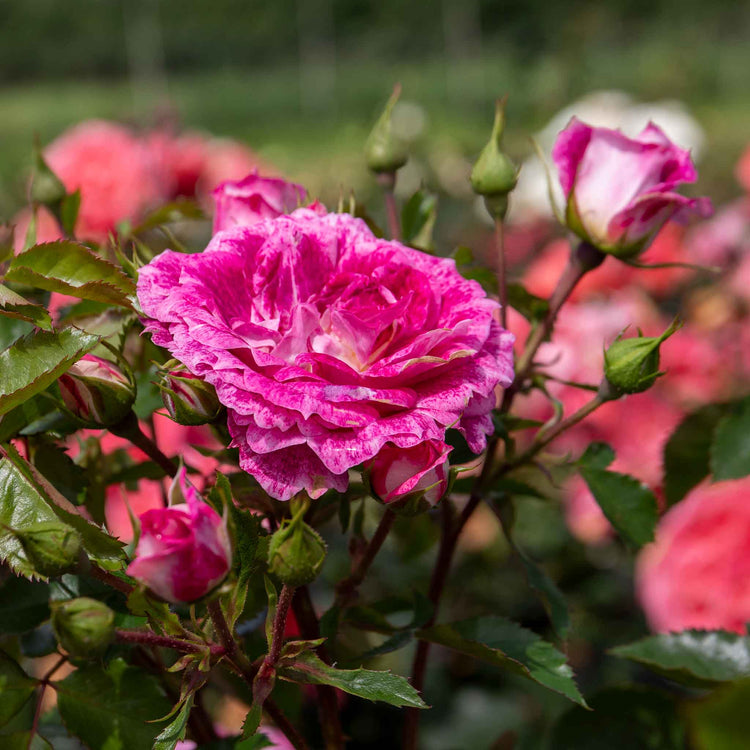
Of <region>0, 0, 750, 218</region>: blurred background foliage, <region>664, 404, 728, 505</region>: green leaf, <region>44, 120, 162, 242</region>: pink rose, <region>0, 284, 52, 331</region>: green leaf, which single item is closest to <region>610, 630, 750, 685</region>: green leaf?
<region>664, 404, 728, 505</region>: green leaf

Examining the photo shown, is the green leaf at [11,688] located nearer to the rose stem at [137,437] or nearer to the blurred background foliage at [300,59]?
the rose stem at [137,437]

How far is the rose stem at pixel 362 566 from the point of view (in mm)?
358

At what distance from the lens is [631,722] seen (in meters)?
0.57

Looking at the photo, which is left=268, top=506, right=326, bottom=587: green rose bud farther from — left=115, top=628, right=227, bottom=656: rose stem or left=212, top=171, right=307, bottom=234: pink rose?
left=212, top=171, right=307, bottom=234: pink rose

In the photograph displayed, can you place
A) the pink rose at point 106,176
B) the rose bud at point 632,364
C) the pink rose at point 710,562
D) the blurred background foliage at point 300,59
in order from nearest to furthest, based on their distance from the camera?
the rose bud at point 632,364, the pink rose at point 710,562, the pink rose at point 106,176, the blurred background foliage at point 300,59

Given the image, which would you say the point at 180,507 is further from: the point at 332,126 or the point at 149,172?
the point at 332,126

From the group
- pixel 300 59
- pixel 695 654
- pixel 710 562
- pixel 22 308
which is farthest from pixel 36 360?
pixel 300 59

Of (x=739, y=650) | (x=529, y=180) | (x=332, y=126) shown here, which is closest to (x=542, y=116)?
(x=529, y=180)

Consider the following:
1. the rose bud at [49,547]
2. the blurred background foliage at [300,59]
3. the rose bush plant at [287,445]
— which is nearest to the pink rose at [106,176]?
the rose bush plant at [287,445]

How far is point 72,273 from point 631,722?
1.43 feet

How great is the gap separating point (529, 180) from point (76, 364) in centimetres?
201

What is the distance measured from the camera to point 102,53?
709 cm

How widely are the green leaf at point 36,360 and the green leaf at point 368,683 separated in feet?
0.44

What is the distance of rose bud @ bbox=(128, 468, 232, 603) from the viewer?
277 millimetres
